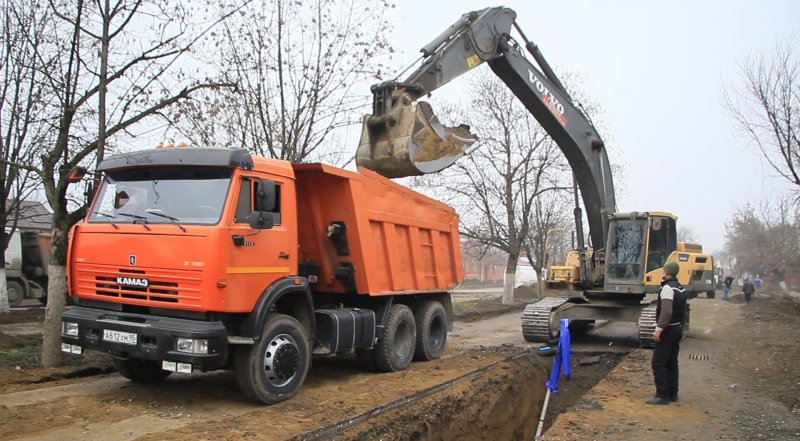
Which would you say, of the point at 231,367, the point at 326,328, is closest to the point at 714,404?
the point at 326,328

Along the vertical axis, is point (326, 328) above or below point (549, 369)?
above

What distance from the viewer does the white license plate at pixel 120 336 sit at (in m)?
6.24

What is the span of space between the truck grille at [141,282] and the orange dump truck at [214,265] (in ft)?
0.04

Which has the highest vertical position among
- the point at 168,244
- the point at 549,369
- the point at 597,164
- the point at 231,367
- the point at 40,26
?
the point at 40,26

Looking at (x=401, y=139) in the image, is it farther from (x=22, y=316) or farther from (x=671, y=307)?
(x=22, y=316)

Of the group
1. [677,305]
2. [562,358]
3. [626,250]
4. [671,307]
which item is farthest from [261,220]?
[626,250]

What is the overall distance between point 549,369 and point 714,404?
400 centimetres

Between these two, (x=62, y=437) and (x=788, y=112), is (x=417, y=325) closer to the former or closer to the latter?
(x=62, y=437)

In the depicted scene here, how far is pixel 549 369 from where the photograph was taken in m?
11.3

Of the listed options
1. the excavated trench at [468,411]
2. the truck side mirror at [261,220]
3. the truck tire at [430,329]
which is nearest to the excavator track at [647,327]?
the excavated trench at [468,411]

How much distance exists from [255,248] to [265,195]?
1.92ft

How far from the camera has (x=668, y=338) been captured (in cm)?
750

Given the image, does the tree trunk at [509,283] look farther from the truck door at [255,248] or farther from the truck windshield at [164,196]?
the truck windshield at [164,196]

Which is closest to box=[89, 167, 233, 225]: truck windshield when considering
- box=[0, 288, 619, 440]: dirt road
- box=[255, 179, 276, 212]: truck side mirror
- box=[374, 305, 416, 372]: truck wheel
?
box=[255, 179, 276, 212]: truck side mirror
